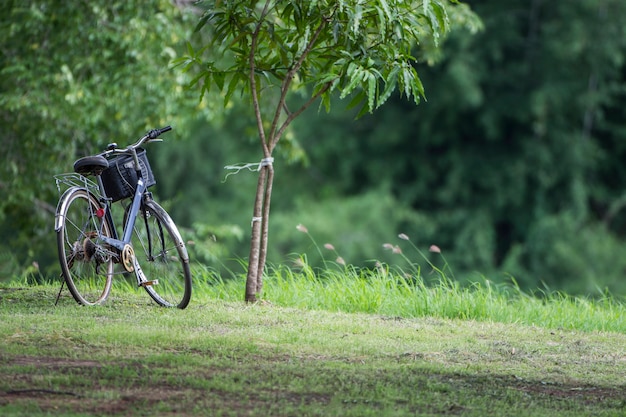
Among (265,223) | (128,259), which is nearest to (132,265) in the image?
(128,259)

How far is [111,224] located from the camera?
643 centimetres

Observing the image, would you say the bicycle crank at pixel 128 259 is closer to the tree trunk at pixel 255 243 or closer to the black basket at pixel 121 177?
the black basket at pixel 121 177

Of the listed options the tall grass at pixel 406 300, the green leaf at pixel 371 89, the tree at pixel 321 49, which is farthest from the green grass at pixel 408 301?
the green leaf at pixel 371 89

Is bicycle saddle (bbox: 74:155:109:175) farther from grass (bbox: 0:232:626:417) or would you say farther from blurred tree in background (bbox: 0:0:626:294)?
blurred tree in background (bbox: 0:0:626:294)

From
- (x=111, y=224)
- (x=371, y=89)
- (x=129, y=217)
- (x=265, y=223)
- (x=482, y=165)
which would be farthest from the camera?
(x=482, y=165)

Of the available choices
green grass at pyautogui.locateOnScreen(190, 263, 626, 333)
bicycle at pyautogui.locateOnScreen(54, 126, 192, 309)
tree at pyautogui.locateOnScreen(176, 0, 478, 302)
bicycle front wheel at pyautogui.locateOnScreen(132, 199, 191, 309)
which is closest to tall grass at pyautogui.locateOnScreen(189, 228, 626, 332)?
green grass at pyautogui.locateOnScreen(190, 263, 626, 333)

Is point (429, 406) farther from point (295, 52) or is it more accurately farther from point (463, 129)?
point (463, 129)

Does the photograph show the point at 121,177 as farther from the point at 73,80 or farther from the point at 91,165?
the point at 73,80

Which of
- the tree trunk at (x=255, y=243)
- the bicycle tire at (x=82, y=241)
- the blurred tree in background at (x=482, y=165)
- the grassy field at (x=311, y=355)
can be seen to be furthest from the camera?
the blurred tree in background at (x=482, y=165)

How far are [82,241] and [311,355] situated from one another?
1.79 meters

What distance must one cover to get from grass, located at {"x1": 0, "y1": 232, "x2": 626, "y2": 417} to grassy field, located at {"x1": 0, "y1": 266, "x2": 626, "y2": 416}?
0.03 feet

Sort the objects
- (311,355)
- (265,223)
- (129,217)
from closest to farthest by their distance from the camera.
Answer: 1. (311,355)
2. (129,217)
3. (265,223)

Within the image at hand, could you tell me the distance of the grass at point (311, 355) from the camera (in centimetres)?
431

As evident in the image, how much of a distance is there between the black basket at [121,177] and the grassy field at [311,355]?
0.70 meters
